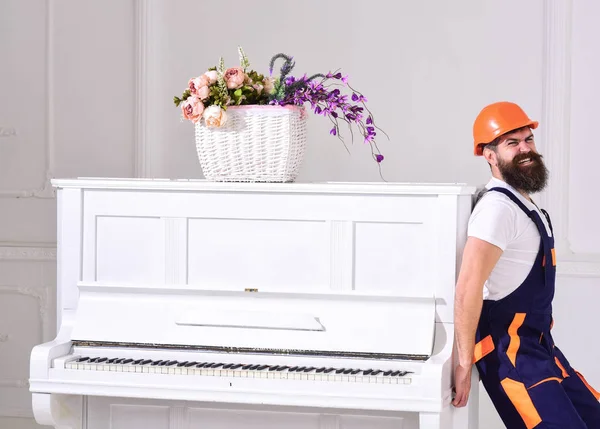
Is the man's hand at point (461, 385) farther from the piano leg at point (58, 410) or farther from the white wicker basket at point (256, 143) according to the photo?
the piano leg at point (58, 410)

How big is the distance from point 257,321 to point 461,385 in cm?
68

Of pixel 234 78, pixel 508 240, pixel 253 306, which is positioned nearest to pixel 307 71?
pixel 234 78

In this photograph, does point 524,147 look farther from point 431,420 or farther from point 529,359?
point 431,420

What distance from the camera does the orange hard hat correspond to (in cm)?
288

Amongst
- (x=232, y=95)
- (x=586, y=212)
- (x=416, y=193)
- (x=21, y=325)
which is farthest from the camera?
(x=21, y=325)

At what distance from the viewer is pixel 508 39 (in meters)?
4.43

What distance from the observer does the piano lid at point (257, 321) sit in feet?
9.37

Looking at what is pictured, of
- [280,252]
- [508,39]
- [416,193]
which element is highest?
[508,39]

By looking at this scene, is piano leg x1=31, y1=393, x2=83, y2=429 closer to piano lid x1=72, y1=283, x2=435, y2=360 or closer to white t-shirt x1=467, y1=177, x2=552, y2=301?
piano lid x1=72, y1=283, x2=435, y2=360

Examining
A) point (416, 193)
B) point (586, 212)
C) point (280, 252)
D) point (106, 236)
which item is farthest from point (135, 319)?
point (586, 212)

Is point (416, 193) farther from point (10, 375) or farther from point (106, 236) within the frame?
point (10, 375)

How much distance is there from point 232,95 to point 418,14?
177 cm

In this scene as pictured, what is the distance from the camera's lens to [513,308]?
109 inches

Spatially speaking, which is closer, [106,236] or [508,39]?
[106,236]
